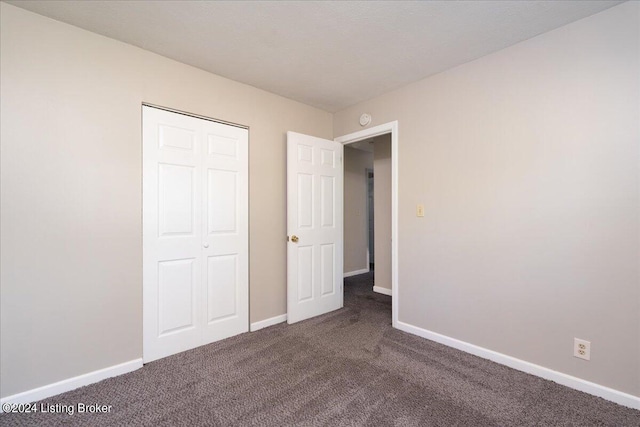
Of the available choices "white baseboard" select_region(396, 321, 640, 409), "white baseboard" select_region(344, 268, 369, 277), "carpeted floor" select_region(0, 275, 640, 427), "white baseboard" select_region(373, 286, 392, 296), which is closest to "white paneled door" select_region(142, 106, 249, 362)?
"carpeted floor" select_region(0, 275, 640, 427)

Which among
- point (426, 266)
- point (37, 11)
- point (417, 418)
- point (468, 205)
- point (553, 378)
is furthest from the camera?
point (426, 266)

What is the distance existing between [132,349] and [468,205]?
304 cm

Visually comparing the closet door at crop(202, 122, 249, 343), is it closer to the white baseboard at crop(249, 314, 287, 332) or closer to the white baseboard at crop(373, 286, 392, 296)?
the white baseboard at crop(249, 314, 287, 332)

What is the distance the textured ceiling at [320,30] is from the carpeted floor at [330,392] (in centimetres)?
254

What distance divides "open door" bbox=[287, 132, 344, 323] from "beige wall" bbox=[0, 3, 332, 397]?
1259 millimetres

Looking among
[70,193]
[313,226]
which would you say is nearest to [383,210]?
[313,226]

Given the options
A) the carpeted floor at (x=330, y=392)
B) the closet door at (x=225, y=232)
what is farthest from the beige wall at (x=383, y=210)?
the closet door at (x=225, y=232)

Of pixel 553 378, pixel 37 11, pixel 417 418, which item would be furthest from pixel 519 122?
pixel 37 11

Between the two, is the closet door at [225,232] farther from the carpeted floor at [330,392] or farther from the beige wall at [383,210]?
the beige wall at [383,210]

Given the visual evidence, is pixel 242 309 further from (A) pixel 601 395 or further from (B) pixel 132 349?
(A) pixel 601 395

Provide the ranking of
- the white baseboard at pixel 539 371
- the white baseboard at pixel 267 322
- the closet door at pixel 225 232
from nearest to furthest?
1. the white baseboard at pixel 539 371
2. the closet door at pixel 225 232
3. the white baseboard at pixel 267 322

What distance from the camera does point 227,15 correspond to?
1.84 metres

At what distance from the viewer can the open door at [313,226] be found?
120 inches

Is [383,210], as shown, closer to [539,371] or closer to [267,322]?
[267,322]
